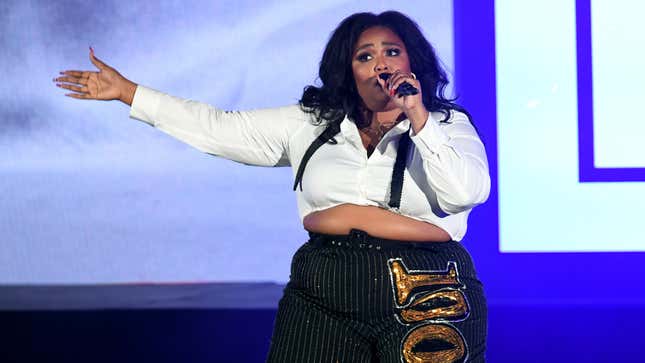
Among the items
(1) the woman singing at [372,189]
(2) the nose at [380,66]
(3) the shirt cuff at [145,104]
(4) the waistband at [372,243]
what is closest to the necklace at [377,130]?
(1) the woman singing at [372,189]

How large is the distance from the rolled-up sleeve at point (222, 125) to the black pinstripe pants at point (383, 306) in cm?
26

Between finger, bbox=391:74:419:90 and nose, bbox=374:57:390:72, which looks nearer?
finger, bbox=391:74:419:90

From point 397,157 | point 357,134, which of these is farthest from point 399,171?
point 357,134

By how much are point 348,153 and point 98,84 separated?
0.52 m

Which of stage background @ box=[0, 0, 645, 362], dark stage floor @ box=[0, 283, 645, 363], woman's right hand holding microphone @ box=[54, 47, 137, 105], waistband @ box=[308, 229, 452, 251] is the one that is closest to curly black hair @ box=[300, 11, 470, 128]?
waistband @ box=[308, 229, 452, 251]

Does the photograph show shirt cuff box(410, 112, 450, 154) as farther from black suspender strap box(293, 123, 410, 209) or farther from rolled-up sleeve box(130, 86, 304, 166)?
rolled-up sleeve box(130, 86, 304, 166)

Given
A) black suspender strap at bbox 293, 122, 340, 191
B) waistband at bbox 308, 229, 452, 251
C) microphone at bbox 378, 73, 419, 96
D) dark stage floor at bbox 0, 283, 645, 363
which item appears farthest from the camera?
dark stage floor at bbox 0, 283, 645, 363

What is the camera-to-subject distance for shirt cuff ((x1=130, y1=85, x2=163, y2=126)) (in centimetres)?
204

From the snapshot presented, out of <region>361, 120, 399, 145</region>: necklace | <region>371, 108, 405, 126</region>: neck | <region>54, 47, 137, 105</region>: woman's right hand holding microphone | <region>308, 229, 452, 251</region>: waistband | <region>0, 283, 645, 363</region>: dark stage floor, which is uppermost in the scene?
<region>54, 47, 137, 105</region>: woman's right hand holding microphone

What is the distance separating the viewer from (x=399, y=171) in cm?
193

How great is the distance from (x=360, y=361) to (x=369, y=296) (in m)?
0.13

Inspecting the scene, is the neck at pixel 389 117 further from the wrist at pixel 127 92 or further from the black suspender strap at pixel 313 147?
the wrist at pixel 127 92

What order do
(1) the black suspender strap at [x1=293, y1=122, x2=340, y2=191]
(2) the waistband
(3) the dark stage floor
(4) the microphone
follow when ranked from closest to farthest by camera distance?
1. (4) the microphone
2. (2) the waistband
3. (1) the black suspender strap at [x1=293, y1=122, x2=340, y2=191]
4. (3) the dark stage floor

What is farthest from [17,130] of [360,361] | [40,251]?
[360,361]
